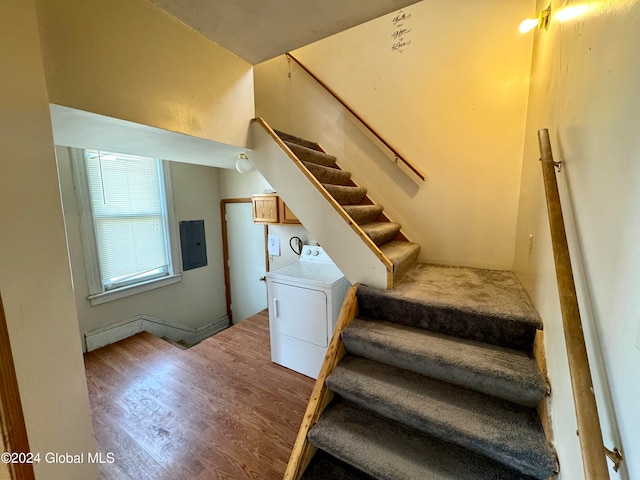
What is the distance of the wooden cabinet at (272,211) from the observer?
10.5ft

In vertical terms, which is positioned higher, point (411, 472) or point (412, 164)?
point (412, 164)

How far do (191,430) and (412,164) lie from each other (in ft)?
9.71

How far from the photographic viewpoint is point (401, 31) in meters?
2.51

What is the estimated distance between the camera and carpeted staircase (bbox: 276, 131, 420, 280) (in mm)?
2160

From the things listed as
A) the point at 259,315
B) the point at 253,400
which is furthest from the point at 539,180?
the point at 259,315

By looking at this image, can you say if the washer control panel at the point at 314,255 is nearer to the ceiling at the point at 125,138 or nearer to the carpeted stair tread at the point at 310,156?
the carpeted stair tread at the point at 310,156

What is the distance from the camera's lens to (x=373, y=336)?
5.35 ft

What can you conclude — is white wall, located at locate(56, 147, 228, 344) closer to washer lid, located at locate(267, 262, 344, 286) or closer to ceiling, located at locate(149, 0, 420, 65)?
washer lid, located at locate(267, 262, 344, 286)

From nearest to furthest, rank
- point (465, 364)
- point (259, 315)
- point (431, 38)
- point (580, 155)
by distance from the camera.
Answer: point (580, 155) → point (465, 364) → point (431, 38) → point (259, 315)

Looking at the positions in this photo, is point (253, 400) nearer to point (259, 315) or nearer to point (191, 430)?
point (191, 430)

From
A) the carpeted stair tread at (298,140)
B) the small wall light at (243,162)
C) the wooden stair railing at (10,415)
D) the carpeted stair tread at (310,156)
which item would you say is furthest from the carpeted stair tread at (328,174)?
the wooden stair railing at (10,415)

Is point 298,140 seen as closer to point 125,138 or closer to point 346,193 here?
point 346,193

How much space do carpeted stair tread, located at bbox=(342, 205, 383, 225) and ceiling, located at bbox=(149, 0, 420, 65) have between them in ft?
4.17

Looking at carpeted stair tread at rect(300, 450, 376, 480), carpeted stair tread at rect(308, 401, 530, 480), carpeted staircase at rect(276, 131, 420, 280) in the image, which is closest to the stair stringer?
carpeted staircase at rect(276, 131, 420, 280)
